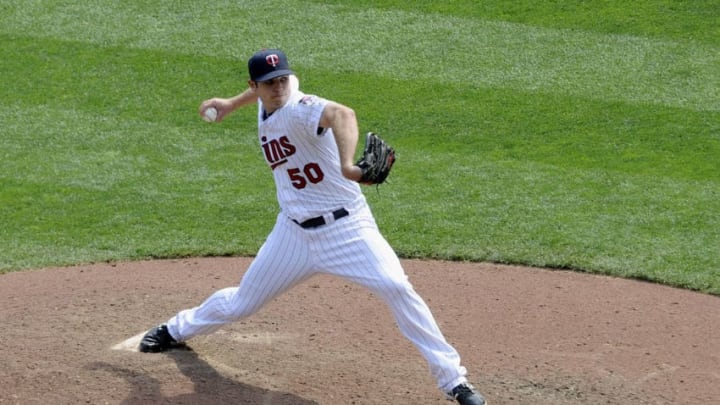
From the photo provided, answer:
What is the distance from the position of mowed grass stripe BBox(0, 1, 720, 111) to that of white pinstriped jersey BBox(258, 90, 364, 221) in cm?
509

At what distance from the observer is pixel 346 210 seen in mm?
5055

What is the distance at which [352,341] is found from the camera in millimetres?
5832

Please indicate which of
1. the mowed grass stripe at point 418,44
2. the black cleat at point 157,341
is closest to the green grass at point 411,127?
the mowed grass stripe at point 418,44

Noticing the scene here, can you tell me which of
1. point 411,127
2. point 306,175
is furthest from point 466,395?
point 411,127

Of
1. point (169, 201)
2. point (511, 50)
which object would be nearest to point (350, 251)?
point (169, 201)

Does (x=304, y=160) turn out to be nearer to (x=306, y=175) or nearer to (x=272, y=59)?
(x=306, y=175)

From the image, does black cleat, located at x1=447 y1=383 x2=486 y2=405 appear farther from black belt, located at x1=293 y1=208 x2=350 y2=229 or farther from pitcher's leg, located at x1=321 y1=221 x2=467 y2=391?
black belt, located at x1=293 y1=208 x2=350 y2=229

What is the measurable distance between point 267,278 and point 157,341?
2.72ft

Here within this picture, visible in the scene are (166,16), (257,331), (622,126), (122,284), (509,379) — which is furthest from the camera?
(166,16)

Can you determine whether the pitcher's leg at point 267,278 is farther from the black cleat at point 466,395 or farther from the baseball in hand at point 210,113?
the black cleat at point 466,395

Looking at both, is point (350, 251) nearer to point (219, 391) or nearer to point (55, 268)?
point (219, 391)

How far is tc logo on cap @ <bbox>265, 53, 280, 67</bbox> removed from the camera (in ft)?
16.1

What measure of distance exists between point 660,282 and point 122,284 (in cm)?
333

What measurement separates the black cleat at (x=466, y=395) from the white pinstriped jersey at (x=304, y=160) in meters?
0.99
